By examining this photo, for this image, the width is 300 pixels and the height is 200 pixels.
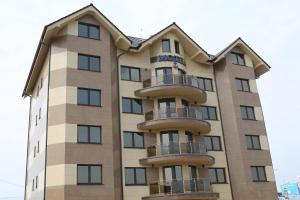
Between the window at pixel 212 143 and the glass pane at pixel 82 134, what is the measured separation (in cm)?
1136

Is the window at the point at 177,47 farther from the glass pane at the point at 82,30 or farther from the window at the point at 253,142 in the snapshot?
the window at the point at 253,142

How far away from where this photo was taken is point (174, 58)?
31.2 meters

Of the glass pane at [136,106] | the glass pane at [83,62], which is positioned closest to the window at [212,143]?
the glass pane at [136,106]

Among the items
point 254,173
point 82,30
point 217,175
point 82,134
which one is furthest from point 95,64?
point 254,173

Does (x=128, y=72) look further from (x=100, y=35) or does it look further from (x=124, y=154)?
(x=124, y=154)

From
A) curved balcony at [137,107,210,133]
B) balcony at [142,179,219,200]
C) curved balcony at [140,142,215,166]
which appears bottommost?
balcony at [142,179,219,200]

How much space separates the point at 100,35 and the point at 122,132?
827cm

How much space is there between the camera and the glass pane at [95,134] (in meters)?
25.2

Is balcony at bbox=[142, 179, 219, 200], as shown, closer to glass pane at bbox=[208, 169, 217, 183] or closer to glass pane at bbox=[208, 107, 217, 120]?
glass pane at bbox=[208, 169, 217, 183]

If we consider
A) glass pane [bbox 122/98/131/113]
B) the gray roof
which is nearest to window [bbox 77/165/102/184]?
glass pane [bbox 122/98/131/113]

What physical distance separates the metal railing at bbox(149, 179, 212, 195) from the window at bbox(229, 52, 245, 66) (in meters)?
13.4

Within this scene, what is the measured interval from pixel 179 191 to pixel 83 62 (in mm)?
12416

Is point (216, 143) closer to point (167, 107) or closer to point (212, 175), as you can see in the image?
point (212, 175)

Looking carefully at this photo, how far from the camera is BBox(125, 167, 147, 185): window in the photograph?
26297mm
